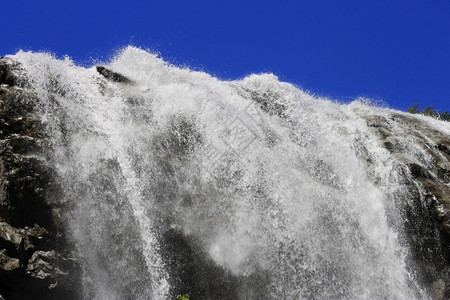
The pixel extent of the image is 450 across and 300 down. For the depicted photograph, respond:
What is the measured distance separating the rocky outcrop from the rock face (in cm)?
773

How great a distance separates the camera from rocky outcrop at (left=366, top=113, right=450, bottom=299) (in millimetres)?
11547

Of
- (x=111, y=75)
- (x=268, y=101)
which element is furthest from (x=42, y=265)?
(x=268, y=101)

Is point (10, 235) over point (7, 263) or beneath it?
over

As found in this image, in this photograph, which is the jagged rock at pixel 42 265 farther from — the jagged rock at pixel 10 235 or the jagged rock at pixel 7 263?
the jagged rock at pixel 10 235

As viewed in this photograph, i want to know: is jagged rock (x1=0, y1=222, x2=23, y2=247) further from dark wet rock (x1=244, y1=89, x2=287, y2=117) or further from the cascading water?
dark wet rock (x1=244, y1=89, x2=287, y2=117)

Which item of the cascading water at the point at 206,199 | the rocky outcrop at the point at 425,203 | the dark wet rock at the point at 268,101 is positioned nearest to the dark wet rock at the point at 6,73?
the cascading water at the point at 206,199

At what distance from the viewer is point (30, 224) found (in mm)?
9297

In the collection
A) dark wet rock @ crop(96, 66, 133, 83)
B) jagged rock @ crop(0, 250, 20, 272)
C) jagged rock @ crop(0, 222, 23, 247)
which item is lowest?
jagged rock @ crop(0, 250, 20, 272)

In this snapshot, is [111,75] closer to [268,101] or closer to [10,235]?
[268,101]

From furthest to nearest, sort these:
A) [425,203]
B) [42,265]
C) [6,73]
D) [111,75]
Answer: [111,75], [425,203], [6,73], [42,265]

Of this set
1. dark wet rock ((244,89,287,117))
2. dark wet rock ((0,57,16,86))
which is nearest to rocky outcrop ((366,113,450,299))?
dark wet rock ((244,89,287,117))

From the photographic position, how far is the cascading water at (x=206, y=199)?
9.82 meters

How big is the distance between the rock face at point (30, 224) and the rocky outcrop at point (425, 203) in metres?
7.73

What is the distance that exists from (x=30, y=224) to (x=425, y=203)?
9.04m
